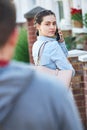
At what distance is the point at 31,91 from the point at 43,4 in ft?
44.2

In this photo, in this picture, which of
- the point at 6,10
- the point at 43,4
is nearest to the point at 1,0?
the point at 6,10

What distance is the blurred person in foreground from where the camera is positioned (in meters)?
2.08

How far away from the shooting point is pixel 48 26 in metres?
5.57

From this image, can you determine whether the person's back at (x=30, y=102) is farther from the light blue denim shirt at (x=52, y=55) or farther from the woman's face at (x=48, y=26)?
the woman's face at (x=48, y=26)

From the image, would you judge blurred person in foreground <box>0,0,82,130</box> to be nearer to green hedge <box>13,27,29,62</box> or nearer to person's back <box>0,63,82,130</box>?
person's back <box>0,63,82,130</box>

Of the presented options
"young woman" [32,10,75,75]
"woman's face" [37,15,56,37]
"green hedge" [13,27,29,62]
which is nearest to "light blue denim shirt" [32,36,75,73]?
"young woman" [32,10,75,75]

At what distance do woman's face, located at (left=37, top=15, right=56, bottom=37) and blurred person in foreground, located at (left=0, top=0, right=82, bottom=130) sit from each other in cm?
338

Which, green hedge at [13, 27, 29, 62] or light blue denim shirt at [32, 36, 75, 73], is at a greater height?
light blue denim shirt at [32, 36, 75, 73]

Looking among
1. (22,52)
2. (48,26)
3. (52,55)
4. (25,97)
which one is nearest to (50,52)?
(52,55)

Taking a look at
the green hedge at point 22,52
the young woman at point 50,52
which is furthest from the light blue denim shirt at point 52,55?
the green hedge at point 22,52

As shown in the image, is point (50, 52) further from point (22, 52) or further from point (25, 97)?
point (22, 52)

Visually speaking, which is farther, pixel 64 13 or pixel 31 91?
pixel 64 13

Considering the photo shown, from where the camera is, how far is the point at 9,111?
6.84 ft

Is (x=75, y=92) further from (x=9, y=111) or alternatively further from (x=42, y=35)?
(x=9, y=111)
